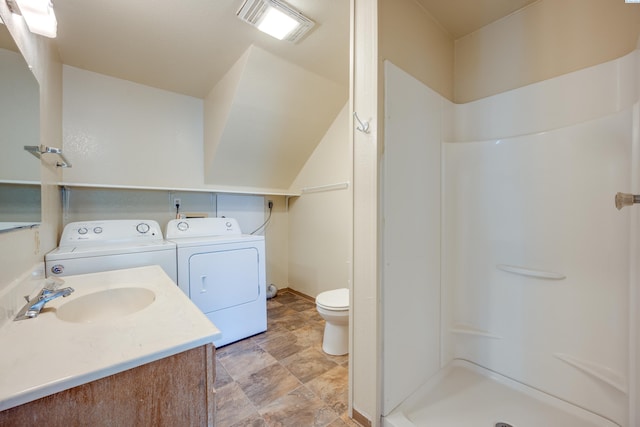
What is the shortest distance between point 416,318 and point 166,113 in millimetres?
2844

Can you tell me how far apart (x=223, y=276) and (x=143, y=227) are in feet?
2.69

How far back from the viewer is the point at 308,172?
10.5 ft

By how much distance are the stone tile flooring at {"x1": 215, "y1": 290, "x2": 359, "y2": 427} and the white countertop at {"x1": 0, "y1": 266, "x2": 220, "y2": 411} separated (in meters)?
0.92

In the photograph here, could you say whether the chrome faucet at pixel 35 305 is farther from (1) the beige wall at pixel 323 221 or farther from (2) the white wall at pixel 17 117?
(1) the beige wall at pixel 323 221

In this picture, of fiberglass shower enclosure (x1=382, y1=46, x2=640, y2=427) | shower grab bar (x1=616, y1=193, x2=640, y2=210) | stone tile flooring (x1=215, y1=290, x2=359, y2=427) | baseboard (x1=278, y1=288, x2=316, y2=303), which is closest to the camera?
shower grab bar (x1=616, y1=193, x2=640, y2=210)

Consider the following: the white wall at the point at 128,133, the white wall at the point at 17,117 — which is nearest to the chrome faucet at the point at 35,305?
the white wall at the point at 17,117

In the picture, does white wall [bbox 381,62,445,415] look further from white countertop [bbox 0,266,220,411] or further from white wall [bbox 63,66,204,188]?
white wall [bbox 63,66,204,188]

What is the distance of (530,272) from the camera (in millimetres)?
1503

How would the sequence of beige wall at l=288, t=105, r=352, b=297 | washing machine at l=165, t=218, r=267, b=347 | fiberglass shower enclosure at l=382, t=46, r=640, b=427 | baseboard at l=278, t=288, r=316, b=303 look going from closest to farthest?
fiberglass shower enclosure at l=382, t=46, r=640, b=427 < washing machine at l=165, t=218, r=267, b=347 < beige wall at l=288, t=105, r=352, b=297 < baseboard at l=278, t=288, r=316, b=303

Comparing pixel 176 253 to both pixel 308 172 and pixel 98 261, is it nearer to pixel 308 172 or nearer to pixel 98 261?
Result: pixel 98 261

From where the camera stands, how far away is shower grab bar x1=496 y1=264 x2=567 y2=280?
1.42 m

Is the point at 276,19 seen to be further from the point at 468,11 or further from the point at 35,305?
the point at 35,305

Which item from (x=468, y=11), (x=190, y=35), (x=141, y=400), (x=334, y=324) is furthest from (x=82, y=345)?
(x=468, y=11)

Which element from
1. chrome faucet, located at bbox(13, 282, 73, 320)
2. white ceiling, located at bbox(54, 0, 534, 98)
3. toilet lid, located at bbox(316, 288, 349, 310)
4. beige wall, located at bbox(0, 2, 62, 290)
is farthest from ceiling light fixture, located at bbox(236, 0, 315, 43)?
toilet lid, located at bbox(316, 288, 349, 310)
